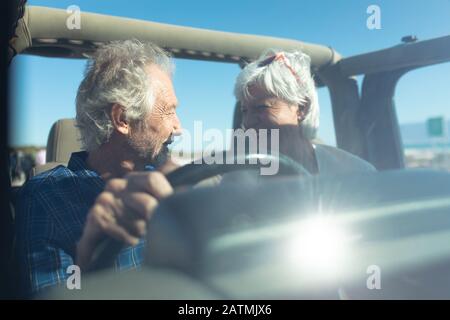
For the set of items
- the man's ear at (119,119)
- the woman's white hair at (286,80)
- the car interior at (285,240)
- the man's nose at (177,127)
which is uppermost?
the woman's white hair at (286,80)

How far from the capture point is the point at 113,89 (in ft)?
5.04

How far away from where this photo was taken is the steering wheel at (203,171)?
114 centimetres

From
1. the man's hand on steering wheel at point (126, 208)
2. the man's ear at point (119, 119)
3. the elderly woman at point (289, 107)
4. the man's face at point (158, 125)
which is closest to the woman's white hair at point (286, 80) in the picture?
the elderly woman at point (289, 107)

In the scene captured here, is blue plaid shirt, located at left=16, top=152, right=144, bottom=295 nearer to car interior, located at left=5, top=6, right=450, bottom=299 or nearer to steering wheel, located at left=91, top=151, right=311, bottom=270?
steering wheel, located at left=91, top=151, right=311, bottom=270

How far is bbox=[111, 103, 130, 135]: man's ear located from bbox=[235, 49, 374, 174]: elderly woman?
357mm

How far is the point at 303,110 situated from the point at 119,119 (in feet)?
1.89

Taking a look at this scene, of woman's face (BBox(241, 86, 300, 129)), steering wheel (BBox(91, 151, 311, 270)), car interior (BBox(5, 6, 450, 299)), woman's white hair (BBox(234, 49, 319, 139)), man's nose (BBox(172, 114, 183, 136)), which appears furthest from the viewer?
woman's white hair (BBox(234, 49, 319, 139))

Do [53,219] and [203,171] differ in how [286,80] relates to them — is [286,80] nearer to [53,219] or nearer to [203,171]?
[203,171]

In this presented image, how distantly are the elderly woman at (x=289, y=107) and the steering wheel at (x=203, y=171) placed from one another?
5 cm

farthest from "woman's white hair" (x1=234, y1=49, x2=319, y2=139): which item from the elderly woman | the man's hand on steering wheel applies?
the man's hand on steering wheel

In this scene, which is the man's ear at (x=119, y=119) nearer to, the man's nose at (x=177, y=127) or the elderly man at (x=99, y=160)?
the elderly man at (x=99, y=160)

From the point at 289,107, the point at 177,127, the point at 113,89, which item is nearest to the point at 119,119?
the point at 113,89

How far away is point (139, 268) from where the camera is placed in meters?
1.08

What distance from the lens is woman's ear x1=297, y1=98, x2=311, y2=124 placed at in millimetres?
1519
